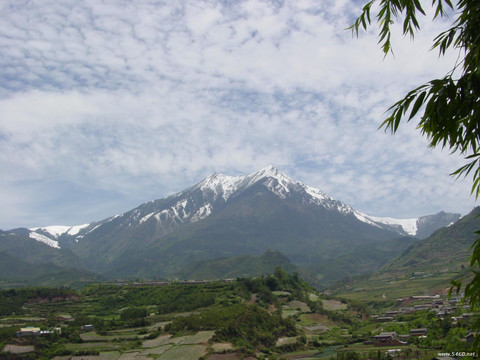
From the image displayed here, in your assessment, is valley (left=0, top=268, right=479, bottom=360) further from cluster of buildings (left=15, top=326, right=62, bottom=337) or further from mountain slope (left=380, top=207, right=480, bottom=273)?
mountain slope (left=380, top=207, right=480, bottom=273)

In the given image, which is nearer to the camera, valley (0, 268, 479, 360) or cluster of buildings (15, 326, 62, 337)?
valley (0, 268, 479, 360)

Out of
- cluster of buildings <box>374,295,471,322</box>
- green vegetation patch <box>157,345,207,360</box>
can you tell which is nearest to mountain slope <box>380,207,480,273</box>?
cluster of buildings <box>374,295,471,322</box>

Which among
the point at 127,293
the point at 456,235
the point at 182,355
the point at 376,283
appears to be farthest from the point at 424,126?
the point at 456,235

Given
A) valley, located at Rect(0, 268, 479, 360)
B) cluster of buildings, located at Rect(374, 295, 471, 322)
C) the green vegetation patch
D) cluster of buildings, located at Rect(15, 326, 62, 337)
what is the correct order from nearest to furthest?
the green vegetation patch < valley, located at Rect(0, 268, 479, 360) < cluster of buildings, located at Rect(15, 326, 62, 337) < cluster of buildings, located at Rect(374, 295, 471, 322)

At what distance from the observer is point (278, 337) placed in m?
71.4

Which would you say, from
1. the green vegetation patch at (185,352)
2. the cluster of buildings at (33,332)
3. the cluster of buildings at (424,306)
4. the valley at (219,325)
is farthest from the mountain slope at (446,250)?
the cluster of buildings at (33,332)

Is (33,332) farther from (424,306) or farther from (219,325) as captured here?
(424,306)

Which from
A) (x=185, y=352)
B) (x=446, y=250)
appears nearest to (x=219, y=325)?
(x=185, y=352)

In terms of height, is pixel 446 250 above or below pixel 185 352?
above

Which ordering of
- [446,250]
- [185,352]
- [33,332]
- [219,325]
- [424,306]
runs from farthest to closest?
1. [446,250]
2. [424,306]
3. [219,325]
4. [33,332]
5. [185,352]

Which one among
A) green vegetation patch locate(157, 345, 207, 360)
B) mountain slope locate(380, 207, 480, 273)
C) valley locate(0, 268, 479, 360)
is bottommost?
green vegetation patch locate(157, 345, 207, 360)

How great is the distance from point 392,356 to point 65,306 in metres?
69.2

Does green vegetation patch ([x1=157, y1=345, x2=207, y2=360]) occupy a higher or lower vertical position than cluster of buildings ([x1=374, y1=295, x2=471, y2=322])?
lower

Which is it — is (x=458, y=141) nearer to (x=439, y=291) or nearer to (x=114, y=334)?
(x=114, y=334)
